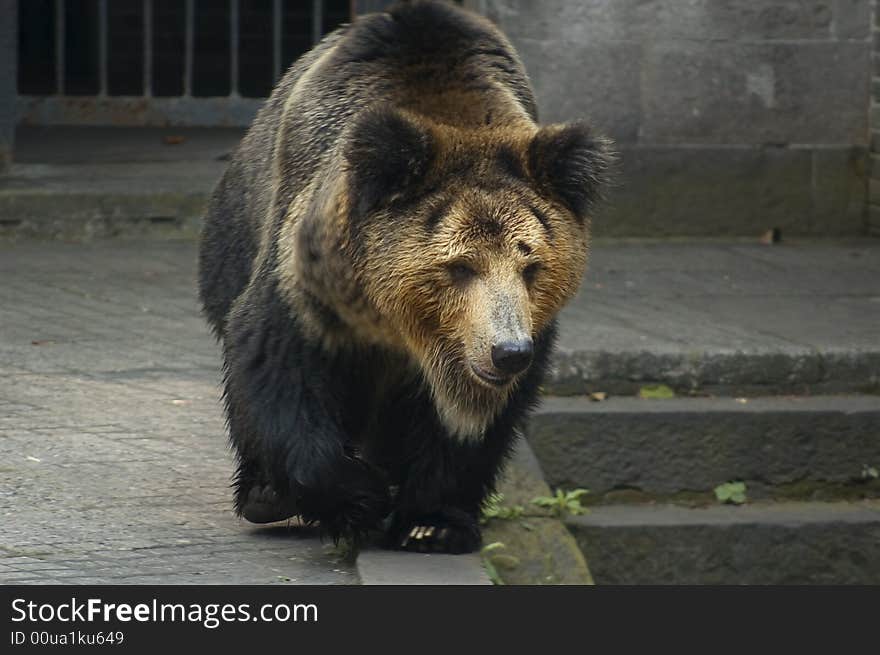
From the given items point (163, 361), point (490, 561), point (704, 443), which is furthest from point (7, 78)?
point (490, 561)

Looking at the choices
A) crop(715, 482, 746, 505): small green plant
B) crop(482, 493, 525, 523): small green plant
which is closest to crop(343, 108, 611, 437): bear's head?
crop(482, 493, 525, 523): small green plant

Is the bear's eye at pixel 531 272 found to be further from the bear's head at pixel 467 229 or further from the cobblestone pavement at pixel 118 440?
the cobblestone pavement at pixel 118 440

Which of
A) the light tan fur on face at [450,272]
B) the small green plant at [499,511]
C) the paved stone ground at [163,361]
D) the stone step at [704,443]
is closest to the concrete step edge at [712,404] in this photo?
the stone step at [704,443]

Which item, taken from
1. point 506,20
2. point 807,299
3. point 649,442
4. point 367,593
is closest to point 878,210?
point 807,299

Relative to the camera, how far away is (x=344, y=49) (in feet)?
15.1

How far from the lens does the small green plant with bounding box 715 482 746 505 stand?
6.39 metres

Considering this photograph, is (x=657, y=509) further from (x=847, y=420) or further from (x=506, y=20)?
(x=506, y=20)

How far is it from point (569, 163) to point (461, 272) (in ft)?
1.36

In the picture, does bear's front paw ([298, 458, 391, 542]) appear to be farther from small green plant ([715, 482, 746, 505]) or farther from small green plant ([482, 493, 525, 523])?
small green plant ([715, 482, 746, 505])

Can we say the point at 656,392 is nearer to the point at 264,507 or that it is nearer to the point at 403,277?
the point at 264,507

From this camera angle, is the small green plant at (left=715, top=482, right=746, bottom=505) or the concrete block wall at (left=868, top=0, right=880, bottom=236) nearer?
the small green plant at (left=715, top=482, right=746, bottom=505)

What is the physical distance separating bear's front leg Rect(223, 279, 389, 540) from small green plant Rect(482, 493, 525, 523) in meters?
0.76

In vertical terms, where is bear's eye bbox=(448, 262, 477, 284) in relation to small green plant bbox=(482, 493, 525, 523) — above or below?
above

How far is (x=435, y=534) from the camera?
4.63 metres
